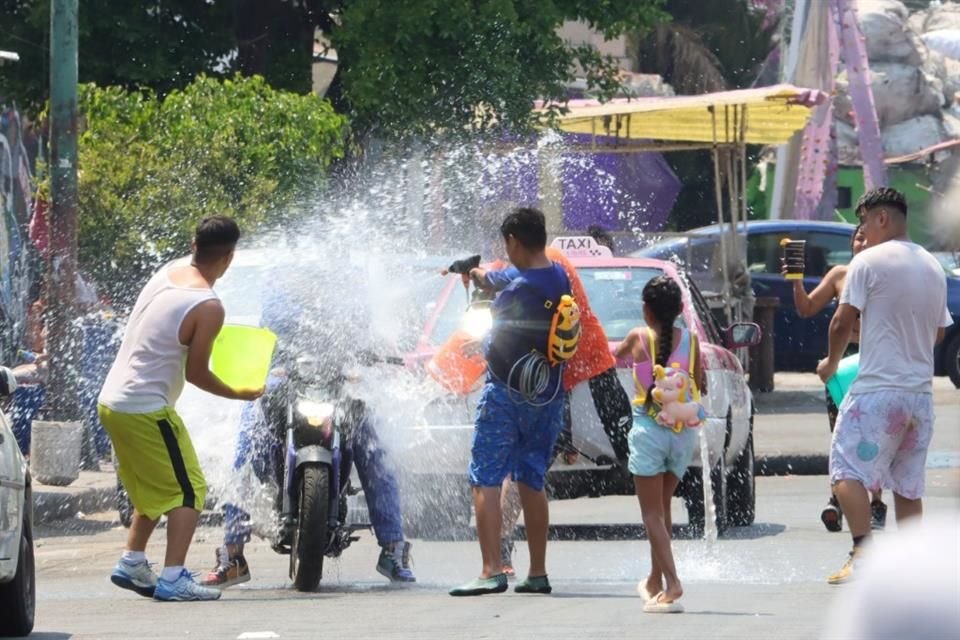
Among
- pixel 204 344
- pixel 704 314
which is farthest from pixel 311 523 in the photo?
pixel 704 314

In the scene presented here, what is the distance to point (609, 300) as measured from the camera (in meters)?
12.2

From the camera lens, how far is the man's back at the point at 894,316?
8.82 meters

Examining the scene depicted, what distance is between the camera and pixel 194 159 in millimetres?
17859

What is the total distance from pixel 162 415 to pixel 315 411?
83cm

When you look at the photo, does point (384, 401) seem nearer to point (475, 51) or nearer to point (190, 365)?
point (190, 365)

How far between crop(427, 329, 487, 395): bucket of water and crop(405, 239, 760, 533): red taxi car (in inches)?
2.7

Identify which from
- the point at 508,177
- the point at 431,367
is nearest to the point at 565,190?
the point at 508,177

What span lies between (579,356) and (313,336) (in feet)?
4.17

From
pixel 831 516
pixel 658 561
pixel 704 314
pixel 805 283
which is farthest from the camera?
pixel 805 283

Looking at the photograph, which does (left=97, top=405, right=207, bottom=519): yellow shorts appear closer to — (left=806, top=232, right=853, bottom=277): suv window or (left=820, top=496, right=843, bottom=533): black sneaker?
(left=820, top=496, right=843, bottom=533): black sneaker

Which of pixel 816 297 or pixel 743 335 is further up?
pixel 816 297

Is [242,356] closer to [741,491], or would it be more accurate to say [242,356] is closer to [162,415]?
[162,415]

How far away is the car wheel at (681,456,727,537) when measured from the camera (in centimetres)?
1173

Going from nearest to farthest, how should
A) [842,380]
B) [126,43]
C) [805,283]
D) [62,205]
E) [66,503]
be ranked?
[842,380] → [66,503] → [62,205] → [805,283] → [126,43]
